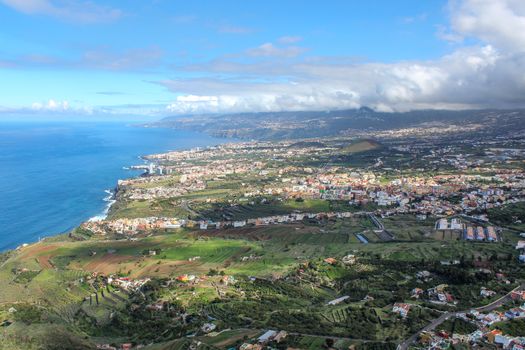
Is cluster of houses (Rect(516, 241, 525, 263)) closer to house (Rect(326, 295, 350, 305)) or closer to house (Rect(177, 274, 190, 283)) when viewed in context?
house (Rect(326, 295, 350, 305))

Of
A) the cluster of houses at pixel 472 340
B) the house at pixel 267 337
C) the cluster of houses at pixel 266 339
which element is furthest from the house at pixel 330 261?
the cluster of houses at pixel 472 340

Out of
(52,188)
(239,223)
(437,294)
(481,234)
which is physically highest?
(437,294)

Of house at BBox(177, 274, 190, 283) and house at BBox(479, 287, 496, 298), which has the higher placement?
house at BBox(479, 287, 496, 298)

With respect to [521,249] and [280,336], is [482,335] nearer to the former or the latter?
[280,336]

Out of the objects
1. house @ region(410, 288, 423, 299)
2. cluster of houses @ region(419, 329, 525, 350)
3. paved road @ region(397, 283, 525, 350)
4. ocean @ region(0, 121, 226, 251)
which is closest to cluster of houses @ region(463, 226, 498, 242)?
paved road @ region(397, 283, 525, 350)

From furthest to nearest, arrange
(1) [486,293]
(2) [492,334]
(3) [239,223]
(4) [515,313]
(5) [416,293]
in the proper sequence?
(3) [239,223]
(5) [416,293]
(1) [486,293]
(4) [515,313]
(2) [492,334]

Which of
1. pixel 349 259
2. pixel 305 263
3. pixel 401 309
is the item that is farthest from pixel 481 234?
pixel 401 309

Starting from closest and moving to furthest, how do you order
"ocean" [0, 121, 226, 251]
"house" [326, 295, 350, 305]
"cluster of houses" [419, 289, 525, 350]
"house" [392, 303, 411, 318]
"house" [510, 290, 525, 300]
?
"cluster of houses" [419, 289, 525, 350] → "house" [392, 303, 411, 318] → "house" [510, 290, 525, 300] → "house" [326, 295, 350, 305] → "ocean" [0, 121, 226, 251]

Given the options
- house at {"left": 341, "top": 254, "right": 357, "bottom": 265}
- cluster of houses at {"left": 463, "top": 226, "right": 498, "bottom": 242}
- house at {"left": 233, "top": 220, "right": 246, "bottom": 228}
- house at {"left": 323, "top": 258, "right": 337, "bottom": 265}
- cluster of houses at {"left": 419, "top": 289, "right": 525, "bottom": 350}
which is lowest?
house at {"left": 233, "top": 220, "right": 246, "bottom": 228}

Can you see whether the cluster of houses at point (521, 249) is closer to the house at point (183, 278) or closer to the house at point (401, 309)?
the house at point (401, 309)

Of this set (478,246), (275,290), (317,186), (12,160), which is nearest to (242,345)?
(275,290)
